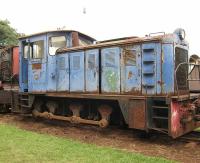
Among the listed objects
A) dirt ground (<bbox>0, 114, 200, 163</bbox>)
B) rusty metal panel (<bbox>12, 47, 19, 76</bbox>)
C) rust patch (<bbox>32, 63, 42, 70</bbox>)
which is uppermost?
rusty metal panel (<bbox>12, 47, 19, 76</bbox>)

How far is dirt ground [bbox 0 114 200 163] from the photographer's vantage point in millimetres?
7251

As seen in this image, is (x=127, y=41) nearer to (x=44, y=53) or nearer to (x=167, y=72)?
(x=167, y=72)

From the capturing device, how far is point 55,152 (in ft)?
22.6

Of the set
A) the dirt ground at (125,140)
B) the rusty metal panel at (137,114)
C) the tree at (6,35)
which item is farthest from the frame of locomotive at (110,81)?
the tree at (6,35)

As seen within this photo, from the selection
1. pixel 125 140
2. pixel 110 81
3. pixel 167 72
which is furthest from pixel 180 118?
pixel 110 81

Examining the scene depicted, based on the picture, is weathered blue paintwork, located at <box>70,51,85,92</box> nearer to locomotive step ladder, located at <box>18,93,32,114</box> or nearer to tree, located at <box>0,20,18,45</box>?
locomotive step ladder, located at <box>18,93,32,114</box>

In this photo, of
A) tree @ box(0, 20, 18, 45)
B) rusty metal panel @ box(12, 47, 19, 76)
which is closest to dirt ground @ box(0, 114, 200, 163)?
rusty metal panel @ box(12, 47, 19, 76)

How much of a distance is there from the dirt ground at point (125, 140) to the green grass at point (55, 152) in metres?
0.75

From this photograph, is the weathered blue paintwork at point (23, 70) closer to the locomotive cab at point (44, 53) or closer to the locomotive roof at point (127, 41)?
the locomotive cab at point (44, 53)

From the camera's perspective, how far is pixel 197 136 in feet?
29.3

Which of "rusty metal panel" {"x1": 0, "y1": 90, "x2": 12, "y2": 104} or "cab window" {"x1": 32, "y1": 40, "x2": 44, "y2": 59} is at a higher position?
"cab window" {"x1": 32, "y1": 40, "x2": 44, "y2": 59}

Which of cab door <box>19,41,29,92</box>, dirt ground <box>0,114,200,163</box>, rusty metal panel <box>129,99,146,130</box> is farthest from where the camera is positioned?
cab door <box>19,41,29,92</box>

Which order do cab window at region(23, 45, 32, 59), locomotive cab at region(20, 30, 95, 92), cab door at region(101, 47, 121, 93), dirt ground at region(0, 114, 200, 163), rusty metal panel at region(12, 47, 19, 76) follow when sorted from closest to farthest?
1. dirt ground at region(0, 114, 200, 163)
2. cab door at region(101, 47, 121, 93)
3. locomotive cab at region(20, 30, 95, 92)
4. cab window at region(23, 45, 32, 59)
5. rusty metal panel at region(12, 47, 19, 76)

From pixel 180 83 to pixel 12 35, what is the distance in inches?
1437
